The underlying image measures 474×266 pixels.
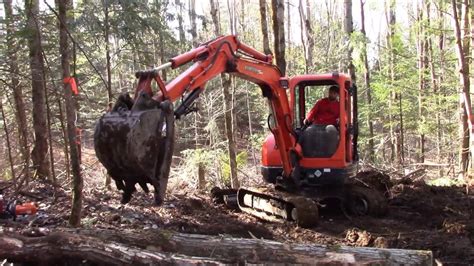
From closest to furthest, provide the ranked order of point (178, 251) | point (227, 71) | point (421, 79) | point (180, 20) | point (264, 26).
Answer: point (178, 251)
point (227, 71)
point (264, 26)
point (421, 79)
point (180, 20)

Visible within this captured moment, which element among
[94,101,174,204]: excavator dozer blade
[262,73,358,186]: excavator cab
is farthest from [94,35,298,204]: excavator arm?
[262,73,358,186]: excavator cab

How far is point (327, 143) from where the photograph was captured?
8.34m

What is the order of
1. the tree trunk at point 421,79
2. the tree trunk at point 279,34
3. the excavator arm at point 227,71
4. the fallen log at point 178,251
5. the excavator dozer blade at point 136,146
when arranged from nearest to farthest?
the fallen log at point 178,251 → the excavator dozer blade at point 136,146 → the excavator arm at point 227,71 → the tree trunk at point 279,34 → the tree trunk at point 421,79

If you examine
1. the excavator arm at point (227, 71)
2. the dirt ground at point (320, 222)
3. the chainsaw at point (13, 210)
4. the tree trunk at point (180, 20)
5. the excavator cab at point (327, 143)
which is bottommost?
the dirt ground at point (320, 222)

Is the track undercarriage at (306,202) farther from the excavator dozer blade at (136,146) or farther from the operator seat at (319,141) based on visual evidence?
the excavator dozer blade at (136,146)

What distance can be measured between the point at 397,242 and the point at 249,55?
146 inches

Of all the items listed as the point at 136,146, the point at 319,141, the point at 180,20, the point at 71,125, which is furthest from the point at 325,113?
the point at 180,20

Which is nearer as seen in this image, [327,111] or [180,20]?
[327,111]

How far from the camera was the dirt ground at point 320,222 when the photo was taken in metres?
6.61

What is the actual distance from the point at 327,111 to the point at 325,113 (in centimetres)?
5

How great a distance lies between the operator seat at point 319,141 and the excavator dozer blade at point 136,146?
12.2 ft

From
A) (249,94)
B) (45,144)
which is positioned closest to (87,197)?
(45,144)

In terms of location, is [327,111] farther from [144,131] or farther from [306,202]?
[144,131]

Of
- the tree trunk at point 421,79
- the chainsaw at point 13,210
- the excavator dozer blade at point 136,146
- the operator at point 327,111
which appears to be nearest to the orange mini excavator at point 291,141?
the operator at point 327,111
